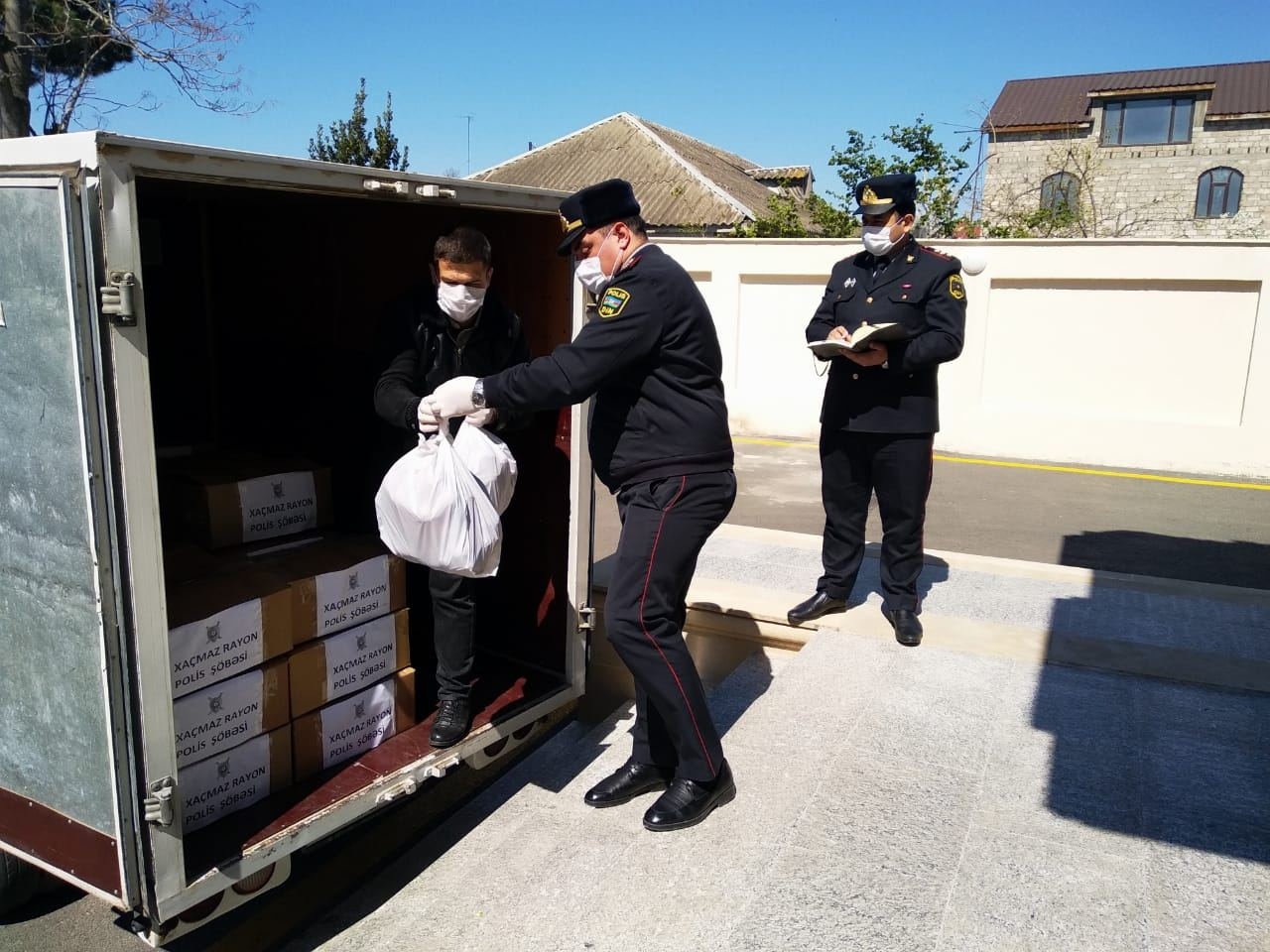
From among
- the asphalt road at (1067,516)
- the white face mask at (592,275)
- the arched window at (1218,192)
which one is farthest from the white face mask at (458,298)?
the arched window at (1218,192)

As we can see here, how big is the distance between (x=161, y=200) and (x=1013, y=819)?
3.92 m

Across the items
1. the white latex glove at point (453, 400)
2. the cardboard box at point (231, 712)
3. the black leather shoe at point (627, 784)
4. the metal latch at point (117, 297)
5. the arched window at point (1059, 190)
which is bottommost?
the black leather shoe at point (627, 784)

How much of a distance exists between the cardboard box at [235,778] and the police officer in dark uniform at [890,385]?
7.78ft

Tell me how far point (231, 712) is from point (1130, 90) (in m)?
33.2

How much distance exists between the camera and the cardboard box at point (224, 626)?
260 centimetres

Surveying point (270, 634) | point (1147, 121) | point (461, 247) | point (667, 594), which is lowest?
point (270, 634)

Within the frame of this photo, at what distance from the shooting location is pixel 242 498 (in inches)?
130

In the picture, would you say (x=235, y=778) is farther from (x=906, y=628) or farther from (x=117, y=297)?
(x=906, y=628)

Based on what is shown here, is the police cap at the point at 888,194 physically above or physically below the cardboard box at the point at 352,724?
above

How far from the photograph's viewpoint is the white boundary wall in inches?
364

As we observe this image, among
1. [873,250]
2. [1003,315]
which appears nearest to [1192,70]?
[1003,315]

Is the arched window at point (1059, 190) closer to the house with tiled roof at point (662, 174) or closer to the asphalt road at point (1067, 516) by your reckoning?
the house with tiled roof at point (662, 174)

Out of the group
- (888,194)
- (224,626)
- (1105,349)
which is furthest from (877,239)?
(1105,349)

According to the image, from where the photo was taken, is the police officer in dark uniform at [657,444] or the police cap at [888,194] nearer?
the police officer in dark uniform at [657,444]
